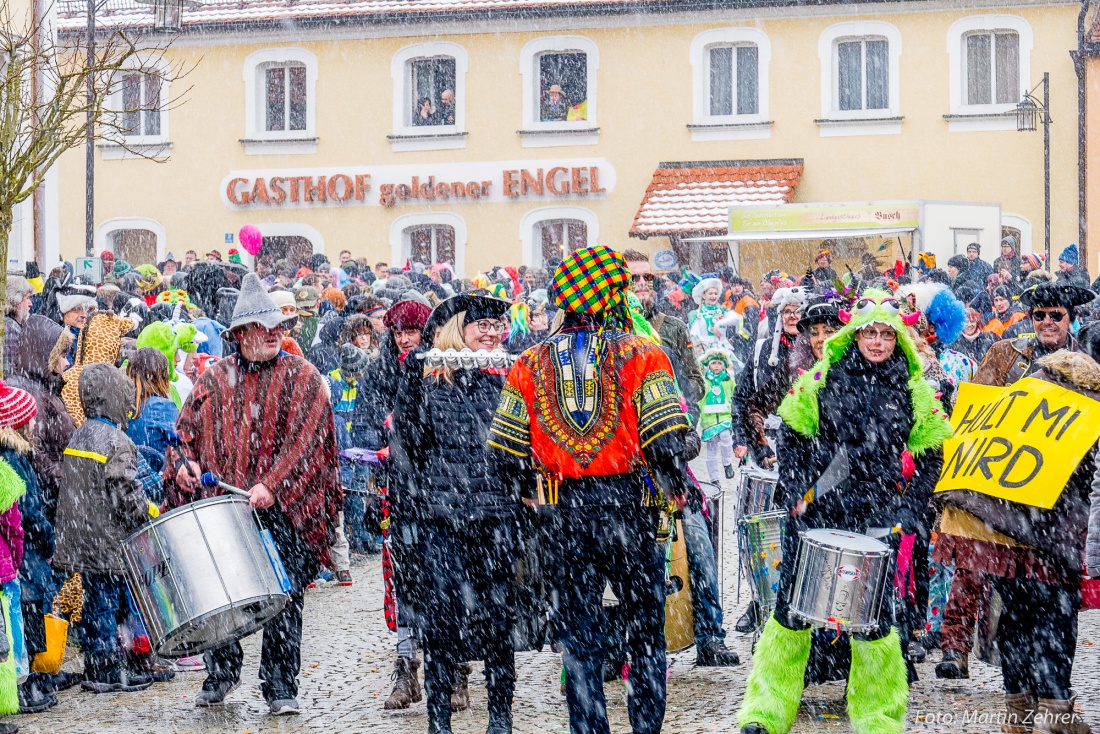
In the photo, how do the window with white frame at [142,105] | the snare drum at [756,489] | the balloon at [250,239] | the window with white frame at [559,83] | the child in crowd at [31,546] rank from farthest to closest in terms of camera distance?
the window with white frame at [142,105] → the window with white frame at [559,83] → the balloon at [250,239] → the snare drum at [756,489] → the child in crowd at [31,546]

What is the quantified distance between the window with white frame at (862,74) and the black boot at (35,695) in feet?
69.6

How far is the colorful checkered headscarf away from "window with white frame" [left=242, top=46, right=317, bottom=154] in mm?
22953

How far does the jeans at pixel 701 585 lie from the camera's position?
7230 millimetres

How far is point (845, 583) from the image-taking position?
569 cm

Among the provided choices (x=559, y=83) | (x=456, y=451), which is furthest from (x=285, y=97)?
(x=456, y=451)

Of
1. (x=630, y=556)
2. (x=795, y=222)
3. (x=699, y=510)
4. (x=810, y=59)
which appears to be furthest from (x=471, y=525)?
(x=810, y=59)

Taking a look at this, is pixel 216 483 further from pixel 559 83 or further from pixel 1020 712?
pixel 559 83

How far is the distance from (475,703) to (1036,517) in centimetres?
264

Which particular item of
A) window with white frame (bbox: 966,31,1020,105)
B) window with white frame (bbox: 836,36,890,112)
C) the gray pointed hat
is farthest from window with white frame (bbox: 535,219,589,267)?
the gray pointed hat

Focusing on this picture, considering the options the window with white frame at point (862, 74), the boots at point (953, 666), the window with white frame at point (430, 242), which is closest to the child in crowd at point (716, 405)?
the boots at point (953, 666)

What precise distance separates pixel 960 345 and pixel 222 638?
8.39m

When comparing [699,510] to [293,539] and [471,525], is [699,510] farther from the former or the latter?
[293,539]

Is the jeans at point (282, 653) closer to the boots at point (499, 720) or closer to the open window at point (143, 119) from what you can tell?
the boots at point (499, 720)

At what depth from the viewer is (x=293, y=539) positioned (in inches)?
260
